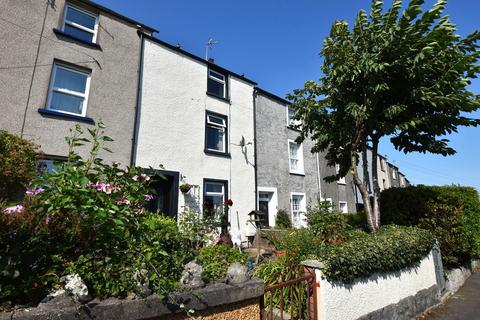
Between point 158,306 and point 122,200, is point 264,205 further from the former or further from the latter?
point 158,306

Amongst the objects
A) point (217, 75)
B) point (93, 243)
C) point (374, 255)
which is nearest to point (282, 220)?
point (217, 75)

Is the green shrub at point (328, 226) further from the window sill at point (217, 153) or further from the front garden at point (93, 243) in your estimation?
the window sill at point (217, 153)

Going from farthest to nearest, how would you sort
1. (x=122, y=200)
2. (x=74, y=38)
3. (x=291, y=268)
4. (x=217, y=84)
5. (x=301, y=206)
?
1. (x=301, y=206)
2. (x=217, y=84)
3. (x=74, y=38)
4. (x=291, y=268)
5. (x=122, y=200)

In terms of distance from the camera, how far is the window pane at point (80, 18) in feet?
29.0

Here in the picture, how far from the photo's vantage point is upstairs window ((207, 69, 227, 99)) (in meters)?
12.3

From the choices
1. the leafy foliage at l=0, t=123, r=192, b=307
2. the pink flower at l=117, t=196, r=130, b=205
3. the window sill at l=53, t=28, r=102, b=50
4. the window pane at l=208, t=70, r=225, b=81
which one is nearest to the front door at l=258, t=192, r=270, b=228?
the window pane at l=208, t=70, r=225, b=81

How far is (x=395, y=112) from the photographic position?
6215 millimetres

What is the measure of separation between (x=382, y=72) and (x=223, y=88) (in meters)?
7.86

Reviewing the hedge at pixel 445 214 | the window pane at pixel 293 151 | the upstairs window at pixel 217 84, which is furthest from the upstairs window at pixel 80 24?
the hedge at pixel 445 214

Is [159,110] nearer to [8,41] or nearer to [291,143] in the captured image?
[8,41]

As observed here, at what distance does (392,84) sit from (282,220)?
26.0ft

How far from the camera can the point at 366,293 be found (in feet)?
15.4

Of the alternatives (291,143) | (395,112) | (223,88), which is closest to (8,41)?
(223,88)

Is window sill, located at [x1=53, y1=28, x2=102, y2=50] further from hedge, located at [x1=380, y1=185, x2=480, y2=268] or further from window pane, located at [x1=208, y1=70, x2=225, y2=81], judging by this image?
hedge, located at [x1=380, y1=185, x2=480, y2=268]
